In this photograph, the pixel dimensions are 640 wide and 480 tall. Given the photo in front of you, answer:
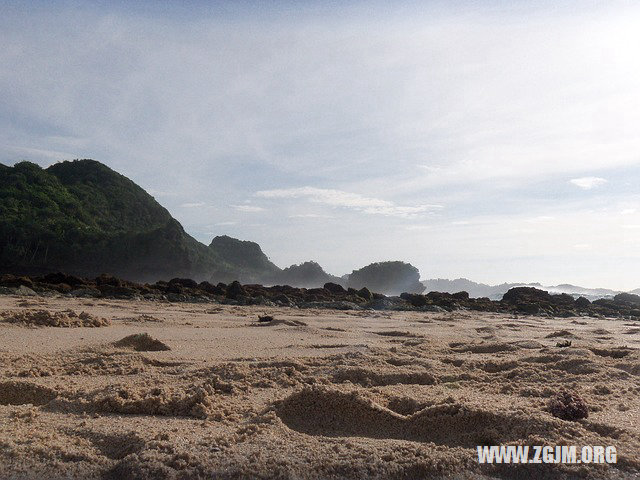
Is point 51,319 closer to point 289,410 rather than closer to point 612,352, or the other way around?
point 289,410

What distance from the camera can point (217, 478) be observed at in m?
1.62

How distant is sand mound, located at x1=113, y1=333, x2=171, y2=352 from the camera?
3.92 meters

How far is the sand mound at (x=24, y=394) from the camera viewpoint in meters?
2.41

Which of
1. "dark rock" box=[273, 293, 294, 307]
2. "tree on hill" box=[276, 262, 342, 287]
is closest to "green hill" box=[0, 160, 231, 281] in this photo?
"tree on hill" box=[276, 262, 342, 287]

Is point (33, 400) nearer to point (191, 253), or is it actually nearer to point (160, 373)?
point (160, 373)

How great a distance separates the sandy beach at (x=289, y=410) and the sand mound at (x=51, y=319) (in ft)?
1.73

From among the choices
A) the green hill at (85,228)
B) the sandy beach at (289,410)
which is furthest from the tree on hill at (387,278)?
the sandy beach at (289,410)

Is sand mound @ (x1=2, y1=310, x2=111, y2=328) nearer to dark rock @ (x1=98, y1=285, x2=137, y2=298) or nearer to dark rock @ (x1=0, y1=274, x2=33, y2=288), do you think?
dark rock @ (x1=98, y1=285, x2=137, y2=298)

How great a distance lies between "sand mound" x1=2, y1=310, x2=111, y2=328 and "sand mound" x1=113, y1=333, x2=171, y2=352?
1.32 m

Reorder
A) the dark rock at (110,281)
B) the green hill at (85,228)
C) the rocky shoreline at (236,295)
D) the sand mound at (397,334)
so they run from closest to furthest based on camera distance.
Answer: the sand mound at (397,334)
the rocky shoreline at (236,295)
the dark rock at (110,281)
the green hill at (85,228)

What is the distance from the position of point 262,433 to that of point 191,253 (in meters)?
25.7

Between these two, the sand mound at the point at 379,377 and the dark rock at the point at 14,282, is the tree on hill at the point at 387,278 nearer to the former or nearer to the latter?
the dark rock at the point at 14,282

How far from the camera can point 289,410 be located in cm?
231

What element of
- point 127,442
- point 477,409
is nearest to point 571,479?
point 477,409
